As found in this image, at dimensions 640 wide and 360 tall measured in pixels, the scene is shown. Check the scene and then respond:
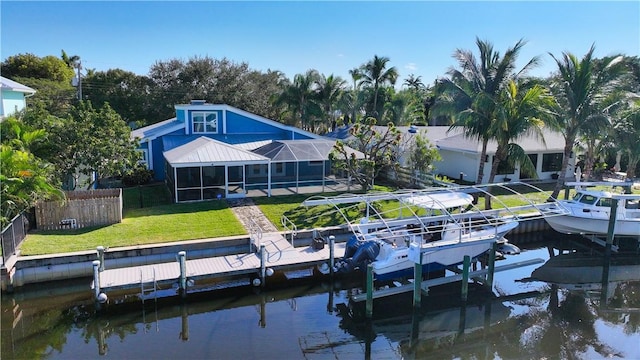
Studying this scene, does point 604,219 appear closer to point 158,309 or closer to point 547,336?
point 547,336

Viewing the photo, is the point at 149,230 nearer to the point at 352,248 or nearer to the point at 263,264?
the point at 263,264

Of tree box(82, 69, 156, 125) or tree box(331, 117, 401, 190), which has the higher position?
tree box(82, 69, 156, 125)

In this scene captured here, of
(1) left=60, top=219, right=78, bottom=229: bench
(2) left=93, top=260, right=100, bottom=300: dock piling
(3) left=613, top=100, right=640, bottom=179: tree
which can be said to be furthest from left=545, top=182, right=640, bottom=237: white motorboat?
(1) left=60, top=219, right=78, bottom=229: bench

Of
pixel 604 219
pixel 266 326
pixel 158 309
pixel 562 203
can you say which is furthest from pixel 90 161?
pixel 604 219

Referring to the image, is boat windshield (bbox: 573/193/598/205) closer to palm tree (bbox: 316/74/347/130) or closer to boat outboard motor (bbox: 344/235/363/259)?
boat outboard motor (bbox: 344/235/363/259)

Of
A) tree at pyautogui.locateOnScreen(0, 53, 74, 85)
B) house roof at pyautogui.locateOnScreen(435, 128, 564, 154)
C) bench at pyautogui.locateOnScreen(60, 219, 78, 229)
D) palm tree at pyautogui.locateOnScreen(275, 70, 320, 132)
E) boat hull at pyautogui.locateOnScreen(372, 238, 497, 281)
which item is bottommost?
boat hull at pyautogui.locateOnScreen(372, 238, 497, 281)

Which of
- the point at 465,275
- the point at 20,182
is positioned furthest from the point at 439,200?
the point at 20,182

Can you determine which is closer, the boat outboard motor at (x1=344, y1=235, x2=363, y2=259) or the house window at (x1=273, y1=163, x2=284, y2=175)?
the boat outboard motor at (x1=344, y1=235, x2=363, y2=259)
